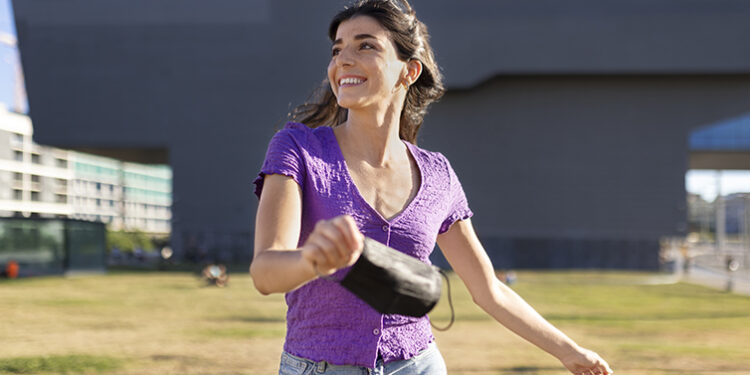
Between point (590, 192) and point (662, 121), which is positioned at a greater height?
point (662, 121)

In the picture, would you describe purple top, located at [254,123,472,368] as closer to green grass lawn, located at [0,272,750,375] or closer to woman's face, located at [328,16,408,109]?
woman's face, located at [328,16,408,109]

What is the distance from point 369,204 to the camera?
2.23 m

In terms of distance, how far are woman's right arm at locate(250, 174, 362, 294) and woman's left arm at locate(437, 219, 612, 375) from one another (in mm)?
781

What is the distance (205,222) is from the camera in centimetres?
3728

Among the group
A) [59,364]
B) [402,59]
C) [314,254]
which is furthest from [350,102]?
[59,364]

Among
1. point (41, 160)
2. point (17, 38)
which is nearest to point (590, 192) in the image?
point (17, 38)

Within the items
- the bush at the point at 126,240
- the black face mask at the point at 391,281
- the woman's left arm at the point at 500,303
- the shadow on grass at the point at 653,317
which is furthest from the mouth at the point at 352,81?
the bush at the point at 126,240

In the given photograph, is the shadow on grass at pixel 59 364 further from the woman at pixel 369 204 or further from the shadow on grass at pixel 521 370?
the woman at pixel 369 204

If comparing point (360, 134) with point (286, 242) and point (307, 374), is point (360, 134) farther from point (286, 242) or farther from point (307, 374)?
point (307, 374)

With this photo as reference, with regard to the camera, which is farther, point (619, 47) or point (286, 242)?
point (619, 47)

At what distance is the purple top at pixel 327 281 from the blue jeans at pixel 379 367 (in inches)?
0.7

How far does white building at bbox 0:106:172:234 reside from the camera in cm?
10825

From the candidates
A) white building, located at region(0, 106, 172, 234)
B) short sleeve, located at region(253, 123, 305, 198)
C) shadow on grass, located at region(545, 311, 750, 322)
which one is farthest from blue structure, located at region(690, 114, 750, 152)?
white building, located at region(0, 106, 172, 234)

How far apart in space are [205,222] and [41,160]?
304 ft
